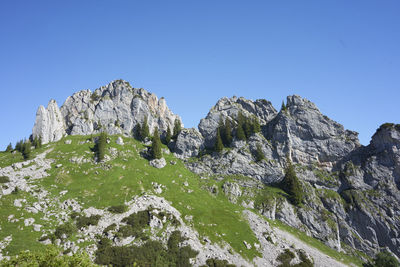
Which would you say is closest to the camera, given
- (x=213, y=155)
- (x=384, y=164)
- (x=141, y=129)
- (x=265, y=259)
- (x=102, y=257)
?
(x=102, y=257)

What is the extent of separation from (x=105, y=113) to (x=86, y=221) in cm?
10333

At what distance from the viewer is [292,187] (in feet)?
316

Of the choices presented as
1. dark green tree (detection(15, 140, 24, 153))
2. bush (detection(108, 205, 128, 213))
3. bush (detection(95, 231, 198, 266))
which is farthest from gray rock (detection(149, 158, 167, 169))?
dark green tree (detection(15, 140, 24, 153))

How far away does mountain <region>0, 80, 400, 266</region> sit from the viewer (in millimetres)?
62531

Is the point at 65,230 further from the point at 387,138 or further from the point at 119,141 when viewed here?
the point at 387,138

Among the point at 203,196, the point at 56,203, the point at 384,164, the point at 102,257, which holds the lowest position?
the point at 102,257

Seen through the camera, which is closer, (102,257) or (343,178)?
(102,257)

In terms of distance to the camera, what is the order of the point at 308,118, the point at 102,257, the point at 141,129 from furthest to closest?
the point at 141,129, the point at 308,118, the point at 102,257

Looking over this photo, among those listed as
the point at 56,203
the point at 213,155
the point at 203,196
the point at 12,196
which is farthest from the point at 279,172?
the point at 12,196

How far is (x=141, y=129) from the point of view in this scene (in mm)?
138500

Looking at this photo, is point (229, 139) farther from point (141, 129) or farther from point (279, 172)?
point (141, 129)

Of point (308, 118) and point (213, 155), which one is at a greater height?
point (308, 118)

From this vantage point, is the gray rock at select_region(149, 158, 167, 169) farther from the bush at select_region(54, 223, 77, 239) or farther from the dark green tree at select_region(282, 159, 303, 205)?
the dark green tree at select_region(282, 159, 303, 205)

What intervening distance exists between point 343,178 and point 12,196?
128785mm
